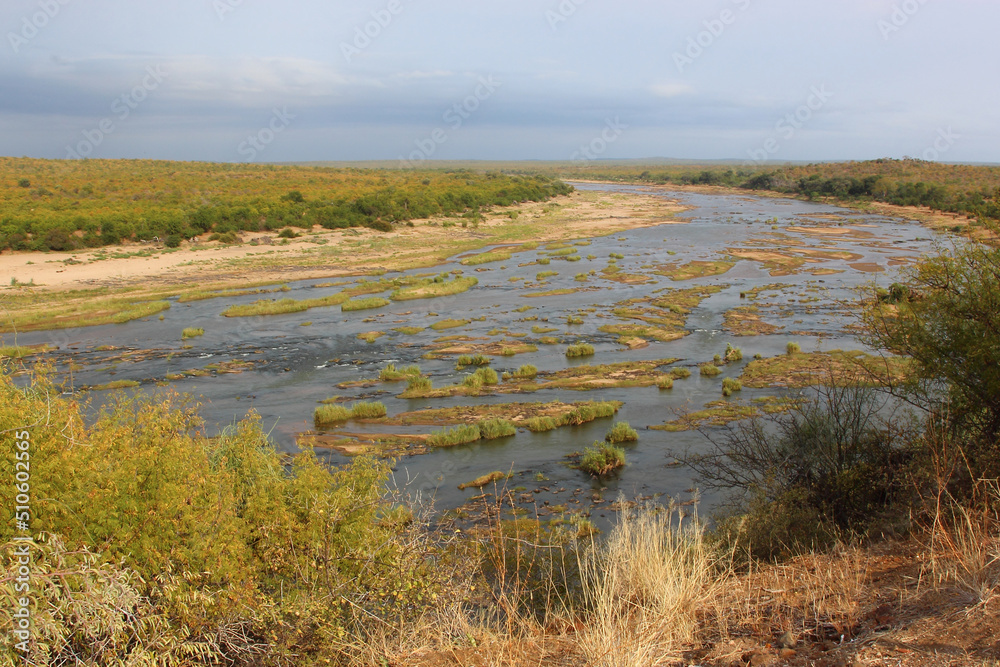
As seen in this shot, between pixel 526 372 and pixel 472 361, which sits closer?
pixel 526 372

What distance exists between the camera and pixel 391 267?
37.5m

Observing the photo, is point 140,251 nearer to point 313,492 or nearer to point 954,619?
point 313,492

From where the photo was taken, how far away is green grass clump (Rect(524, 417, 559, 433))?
51.4 feet

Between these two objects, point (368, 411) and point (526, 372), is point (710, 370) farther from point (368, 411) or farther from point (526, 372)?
point (368, 411)

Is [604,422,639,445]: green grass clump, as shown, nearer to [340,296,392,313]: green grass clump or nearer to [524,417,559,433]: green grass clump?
[524,417,559,433]: green grass clump

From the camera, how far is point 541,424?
51.6 feet

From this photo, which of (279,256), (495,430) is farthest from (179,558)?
(279,256)

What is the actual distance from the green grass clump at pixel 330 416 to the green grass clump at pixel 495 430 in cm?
348

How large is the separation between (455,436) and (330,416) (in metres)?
3.30

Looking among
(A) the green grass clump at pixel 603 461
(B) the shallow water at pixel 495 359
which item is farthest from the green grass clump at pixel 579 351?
(A) the green grass clump at pixel 603 461

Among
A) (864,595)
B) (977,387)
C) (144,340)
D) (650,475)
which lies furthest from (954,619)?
(144,340)

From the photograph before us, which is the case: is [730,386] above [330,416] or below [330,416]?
above

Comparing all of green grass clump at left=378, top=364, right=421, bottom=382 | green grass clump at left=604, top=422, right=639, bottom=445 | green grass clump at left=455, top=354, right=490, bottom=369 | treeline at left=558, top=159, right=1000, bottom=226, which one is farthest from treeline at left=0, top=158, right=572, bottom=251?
treeline at left=558, top=159, right=1000, bottom=226

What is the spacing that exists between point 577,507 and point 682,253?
31828mm
